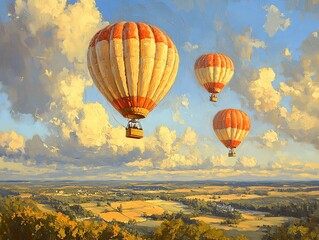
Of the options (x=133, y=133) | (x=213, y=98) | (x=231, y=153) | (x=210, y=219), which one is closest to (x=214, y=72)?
→ (x=213, y=98)

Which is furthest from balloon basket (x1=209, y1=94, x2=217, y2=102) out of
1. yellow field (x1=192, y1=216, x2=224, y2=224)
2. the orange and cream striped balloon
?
yellow field (x1=192, y1=216, x2=224, y2=224)

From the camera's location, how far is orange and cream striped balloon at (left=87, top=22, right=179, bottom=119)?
3061 centimetres

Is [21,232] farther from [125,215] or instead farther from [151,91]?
[125,215]

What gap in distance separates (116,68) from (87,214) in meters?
102

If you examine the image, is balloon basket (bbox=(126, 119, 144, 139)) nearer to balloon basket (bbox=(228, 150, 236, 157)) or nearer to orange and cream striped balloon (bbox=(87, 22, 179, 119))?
orange and cream striped balloon (bbox=(87, 22, 179, 119))

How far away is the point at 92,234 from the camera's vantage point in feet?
150

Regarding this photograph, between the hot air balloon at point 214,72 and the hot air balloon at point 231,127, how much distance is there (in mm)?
2813

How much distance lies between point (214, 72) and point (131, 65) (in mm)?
23856

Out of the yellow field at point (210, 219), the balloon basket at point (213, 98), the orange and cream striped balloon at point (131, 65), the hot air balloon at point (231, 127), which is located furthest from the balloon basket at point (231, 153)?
the yellow field at point (210, 219)

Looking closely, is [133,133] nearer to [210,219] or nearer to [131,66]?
[131,66]

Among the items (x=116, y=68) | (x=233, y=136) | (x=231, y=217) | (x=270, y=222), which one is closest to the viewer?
(x=116, y=68)

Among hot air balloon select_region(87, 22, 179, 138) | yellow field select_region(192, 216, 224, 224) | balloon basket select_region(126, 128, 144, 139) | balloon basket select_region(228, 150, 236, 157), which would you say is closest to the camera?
balloon basket select_region(126, 128, 144, 139)

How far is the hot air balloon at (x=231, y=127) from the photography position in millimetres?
51844

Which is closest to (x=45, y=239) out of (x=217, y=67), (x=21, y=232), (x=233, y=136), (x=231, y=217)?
(x=21, y=232)
